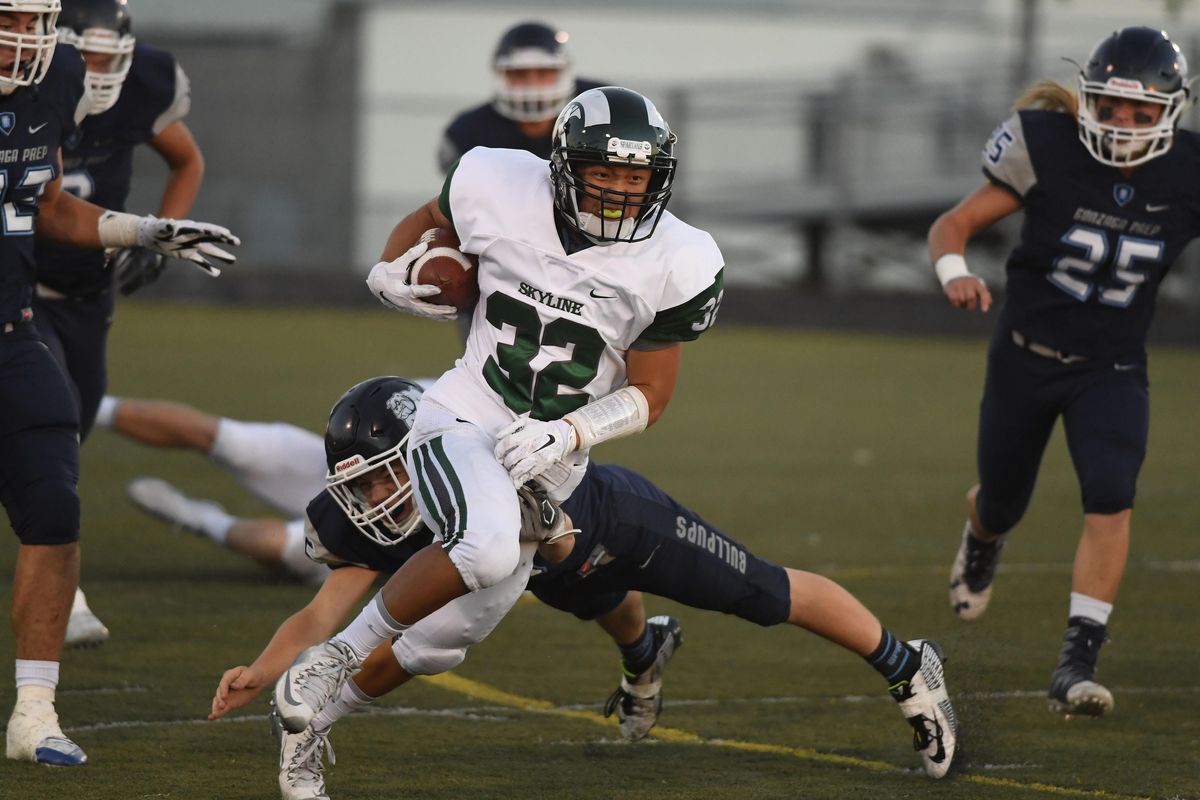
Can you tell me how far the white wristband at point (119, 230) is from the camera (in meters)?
4.71

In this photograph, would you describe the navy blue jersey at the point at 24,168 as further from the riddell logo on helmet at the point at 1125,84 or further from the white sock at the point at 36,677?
the riddell logo on helmet at the point at 1125,84

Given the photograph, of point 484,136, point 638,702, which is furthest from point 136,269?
point 638,702

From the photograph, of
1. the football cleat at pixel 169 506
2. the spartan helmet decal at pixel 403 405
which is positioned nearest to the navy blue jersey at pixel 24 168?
the spartan helmet decal at pixel 403 405

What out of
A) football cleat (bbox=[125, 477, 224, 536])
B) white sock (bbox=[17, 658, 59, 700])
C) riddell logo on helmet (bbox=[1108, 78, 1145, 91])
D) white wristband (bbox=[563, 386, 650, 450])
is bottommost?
football cleat (bbox=[125, 477, 224, 536])

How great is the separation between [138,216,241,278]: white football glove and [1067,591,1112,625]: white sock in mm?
2420

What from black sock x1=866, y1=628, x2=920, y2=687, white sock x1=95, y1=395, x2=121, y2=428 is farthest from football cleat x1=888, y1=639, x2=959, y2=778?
white sock x1=95, y1=395, x2=121, y2=428

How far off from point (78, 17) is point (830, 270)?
16.9m

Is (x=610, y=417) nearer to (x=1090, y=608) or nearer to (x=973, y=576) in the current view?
(x=1090, y=608)

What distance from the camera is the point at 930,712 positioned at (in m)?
4.23

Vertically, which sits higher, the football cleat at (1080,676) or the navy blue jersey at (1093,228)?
the navy blue jersey at (1093,228)

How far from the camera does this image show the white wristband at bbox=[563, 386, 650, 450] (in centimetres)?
401

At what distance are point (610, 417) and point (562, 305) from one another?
0.28m

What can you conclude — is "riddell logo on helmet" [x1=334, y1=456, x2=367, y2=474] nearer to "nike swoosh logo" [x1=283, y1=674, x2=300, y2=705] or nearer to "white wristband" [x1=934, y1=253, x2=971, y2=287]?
"nike swoosh logo" [x1=283, y1=674, x2=300, y2=705]

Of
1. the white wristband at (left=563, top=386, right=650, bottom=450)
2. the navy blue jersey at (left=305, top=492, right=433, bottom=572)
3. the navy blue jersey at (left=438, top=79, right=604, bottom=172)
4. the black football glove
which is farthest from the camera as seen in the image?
the navy blue jersey at (left=438, top=79, right=604, bottom=172)
